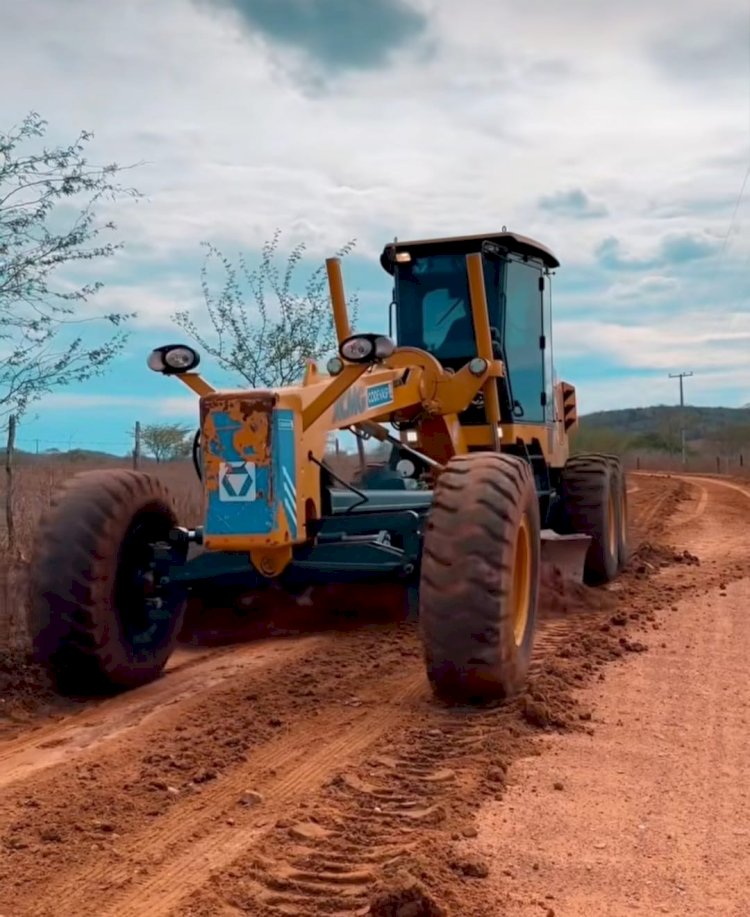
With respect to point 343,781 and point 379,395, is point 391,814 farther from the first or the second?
point 379,395

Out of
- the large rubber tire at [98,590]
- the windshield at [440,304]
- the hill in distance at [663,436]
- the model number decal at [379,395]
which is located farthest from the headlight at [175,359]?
the hill in distance at [663,436]

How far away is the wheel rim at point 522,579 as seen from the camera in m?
6.41

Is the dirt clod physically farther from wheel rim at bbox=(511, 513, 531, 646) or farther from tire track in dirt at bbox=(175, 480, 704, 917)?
wheel rim at bbox=(511, 513, 531, 646)

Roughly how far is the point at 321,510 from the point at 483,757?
7.09 ft

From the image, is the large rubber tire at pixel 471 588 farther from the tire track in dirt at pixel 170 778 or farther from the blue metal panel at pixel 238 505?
the blue metal panel at pixel 238 505

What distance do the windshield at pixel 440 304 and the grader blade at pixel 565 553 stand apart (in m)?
1.73

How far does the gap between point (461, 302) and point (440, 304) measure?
0.18 meters

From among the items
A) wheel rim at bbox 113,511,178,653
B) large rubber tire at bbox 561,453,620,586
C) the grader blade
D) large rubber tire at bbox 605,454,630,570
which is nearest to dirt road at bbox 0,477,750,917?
wheel rim at bbox 113,511,178,653

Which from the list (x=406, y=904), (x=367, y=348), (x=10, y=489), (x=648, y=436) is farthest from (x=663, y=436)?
(x=406, y=904)

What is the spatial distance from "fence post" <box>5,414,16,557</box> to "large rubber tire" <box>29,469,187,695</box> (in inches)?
99.2

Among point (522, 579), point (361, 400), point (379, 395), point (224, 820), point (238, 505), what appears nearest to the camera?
point (224, 820)

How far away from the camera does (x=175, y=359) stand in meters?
6.85

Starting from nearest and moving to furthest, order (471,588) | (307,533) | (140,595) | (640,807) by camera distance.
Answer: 1. (640,807)
2. (471,588)
3. (307,533)
4. (140,595)

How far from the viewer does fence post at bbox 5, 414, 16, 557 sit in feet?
29.5
